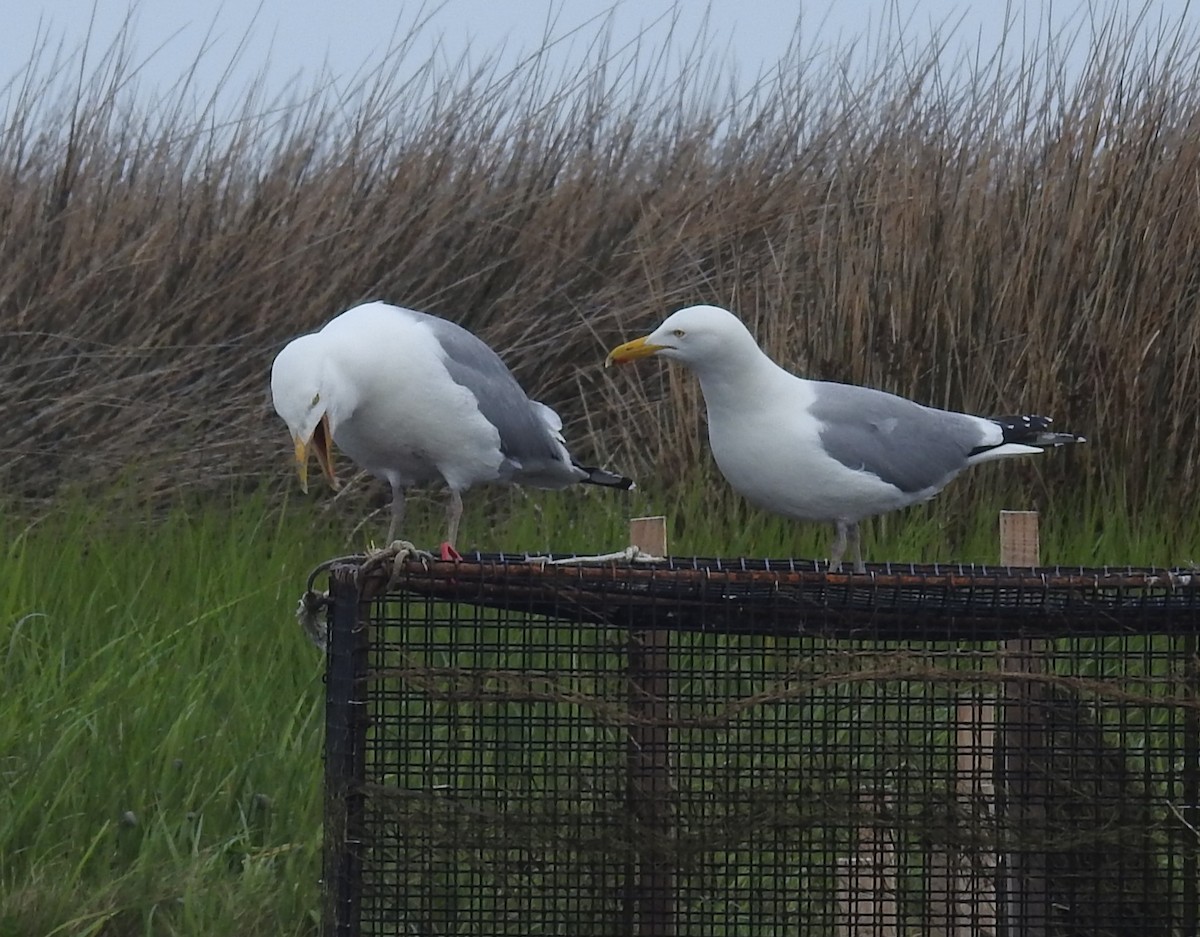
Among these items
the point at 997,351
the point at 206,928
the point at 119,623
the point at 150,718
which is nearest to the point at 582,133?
the point at 997,351

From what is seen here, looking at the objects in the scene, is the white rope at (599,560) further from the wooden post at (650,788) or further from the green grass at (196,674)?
the green grass at (196,674)

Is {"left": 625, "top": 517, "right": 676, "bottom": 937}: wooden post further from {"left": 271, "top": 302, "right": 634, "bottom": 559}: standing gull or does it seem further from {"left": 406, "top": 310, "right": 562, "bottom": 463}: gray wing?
{"left": 406, "top": 310, "right": 562, "bottom": 463}: gray wing

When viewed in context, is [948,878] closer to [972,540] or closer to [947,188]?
[972,540]

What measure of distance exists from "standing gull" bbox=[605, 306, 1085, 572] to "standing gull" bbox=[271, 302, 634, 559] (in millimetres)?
306

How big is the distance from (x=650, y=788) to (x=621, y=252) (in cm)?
402

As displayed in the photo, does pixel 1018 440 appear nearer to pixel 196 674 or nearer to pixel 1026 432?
pixel 1026 432

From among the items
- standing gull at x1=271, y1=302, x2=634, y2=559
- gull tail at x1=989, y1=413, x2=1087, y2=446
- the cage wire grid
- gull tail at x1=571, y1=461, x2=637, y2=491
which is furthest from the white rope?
gull tail at x1=989, y1=413, x2=1087, y2=446

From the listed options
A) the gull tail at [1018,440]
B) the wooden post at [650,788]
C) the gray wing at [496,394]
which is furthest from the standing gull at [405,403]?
the gull tail at [1018,440]

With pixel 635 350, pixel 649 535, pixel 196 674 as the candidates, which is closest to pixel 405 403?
pixel 635 350

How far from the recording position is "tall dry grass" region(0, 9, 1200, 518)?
5.33 metres

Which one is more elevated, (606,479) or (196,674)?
(606,479)

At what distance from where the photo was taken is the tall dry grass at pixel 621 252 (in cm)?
533

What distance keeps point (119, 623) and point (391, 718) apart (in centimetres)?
169

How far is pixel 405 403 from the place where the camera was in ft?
10.7
